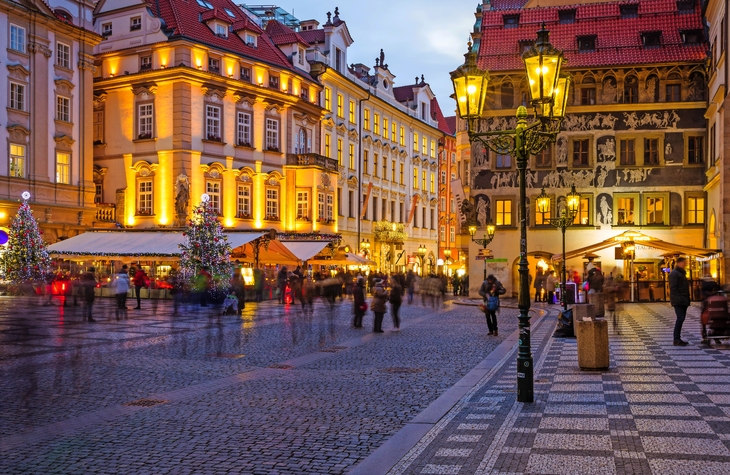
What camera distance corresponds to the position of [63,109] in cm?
4378

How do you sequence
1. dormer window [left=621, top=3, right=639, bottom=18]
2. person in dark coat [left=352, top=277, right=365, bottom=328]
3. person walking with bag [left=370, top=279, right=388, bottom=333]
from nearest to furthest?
person walking with bag [left=370, top=279, right=388, bottom=333], person in dark coat [left=352, top=277, right=365, bottom=328], dormer window [left=621, top=3, right=639, bottom=18]

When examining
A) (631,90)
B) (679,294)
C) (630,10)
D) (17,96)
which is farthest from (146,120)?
(679,294)

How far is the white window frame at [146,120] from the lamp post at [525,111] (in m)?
36.1

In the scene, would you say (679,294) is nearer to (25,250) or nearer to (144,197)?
(25,250)

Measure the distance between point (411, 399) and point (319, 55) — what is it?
48169mm

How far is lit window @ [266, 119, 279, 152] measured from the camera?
2019 inches

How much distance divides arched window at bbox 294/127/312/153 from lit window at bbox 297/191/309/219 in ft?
10.2

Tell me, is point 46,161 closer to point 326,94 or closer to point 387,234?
point 326,94

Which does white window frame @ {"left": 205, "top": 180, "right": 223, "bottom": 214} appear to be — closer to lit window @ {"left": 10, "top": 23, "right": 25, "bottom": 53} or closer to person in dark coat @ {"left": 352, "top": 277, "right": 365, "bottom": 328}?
lit window @ {"left": 10, "top": 23, "right": 25, "bottom": 53}

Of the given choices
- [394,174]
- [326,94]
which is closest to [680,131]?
[326,94]

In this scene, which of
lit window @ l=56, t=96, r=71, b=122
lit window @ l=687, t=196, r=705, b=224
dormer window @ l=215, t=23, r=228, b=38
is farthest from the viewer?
dormer window @ l=215, t=23, r=228, b=38

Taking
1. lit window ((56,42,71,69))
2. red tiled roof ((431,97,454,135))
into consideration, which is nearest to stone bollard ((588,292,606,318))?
lit window ((56,42,71,69))

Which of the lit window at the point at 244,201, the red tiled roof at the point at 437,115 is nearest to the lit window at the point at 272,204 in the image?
the lit window at the point at 244,201

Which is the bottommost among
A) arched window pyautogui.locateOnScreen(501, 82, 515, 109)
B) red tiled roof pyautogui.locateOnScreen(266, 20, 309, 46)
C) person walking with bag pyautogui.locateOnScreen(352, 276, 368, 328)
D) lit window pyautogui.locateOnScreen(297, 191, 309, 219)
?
person walking with bag pyautogui.locateOnScreen(352, 276, 368, 328)
